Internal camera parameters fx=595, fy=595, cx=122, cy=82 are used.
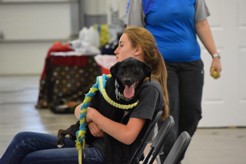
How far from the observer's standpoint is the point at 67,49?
318 inches

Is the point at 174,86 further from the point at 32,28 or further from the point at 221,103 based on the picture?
the point at 32,28

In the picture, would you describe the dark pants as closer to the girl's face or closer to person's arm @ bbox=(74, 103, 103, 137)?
the girl's face

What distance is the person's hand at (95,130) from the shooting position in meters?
2.57

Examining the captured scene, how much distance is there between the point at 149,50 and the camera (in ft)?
8.96

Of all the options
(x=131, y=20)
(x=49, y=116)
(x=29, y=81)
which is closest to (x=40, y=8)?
(x=29, y=81)

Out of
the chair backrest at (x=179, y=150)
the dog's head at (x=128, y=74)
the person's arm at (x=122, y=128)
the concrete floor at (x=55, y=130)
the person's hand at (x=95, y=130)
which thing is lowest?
the concrete floor at (x=55, y=130)

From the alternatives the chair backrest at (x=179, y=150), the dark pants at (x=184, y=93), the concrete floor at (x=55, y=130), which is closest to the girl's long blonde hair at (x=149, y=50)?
the chair backrest at (x=179, y=150)

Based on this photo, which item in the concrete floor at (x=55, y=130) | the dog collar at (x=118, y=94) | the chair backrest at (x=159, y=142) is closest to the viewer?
the chair backrest at (x=159, y=142)

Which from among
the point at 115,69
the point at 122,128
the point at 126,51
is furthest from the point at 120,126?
the point at 126,51

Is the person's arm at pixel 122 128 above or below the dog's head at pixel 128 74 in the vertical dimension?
below

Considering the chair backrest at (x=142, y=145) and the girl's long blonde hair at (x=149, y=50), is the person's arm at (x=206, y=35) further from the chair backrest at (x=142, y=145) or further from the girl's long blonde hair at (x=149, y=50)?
the chair backrest at (x=142, y=145)

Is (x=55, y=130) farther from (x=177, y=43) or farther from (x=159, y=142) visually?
(x=159, y=142)

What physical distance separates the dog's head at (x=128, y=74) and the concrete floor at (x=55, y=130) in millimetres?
2165

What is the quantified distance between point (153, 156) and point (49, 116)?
4750 mm
